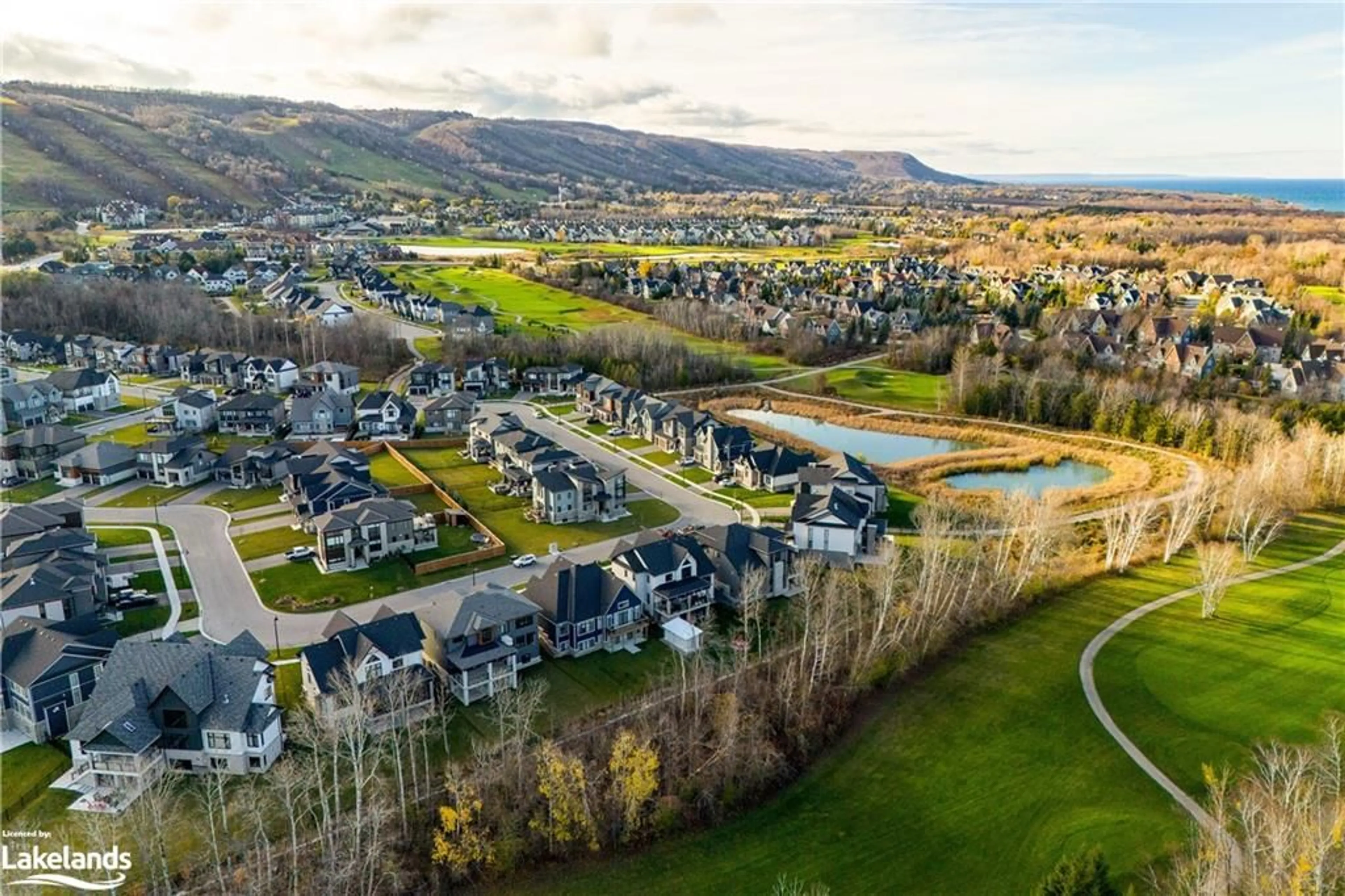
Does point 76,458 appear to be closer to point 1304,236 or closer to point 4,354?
point 4,354

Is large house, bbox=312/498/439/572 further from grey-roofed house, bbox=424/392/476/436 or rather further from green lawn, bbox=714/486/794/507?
grey-roofed house, bbox=424/392/476/436

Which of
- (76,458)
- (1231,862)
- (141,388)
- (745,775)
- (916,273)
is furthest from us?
(916,273)

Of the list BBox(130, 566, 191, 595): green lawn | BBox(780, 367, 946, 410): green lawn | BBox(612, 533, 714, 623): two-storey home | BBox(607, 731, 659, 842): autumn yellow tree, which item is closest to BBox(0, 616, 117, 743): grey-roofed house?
BBox(130, 566, 191, 595): green lawn

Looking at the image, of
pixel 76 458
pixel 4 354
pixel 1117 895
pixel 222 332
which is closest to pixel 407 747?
pixel 1117 895

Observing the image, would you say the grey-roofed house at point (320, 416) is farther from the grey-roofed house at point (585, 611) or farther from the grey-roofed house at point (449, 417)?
the grey-roofed house at point (585, 611)

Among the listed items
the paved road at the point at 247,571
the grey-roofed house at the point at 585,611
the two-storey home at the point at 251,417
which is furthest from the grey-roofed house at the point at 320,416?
the grey-roofed house at the point at 585,611
